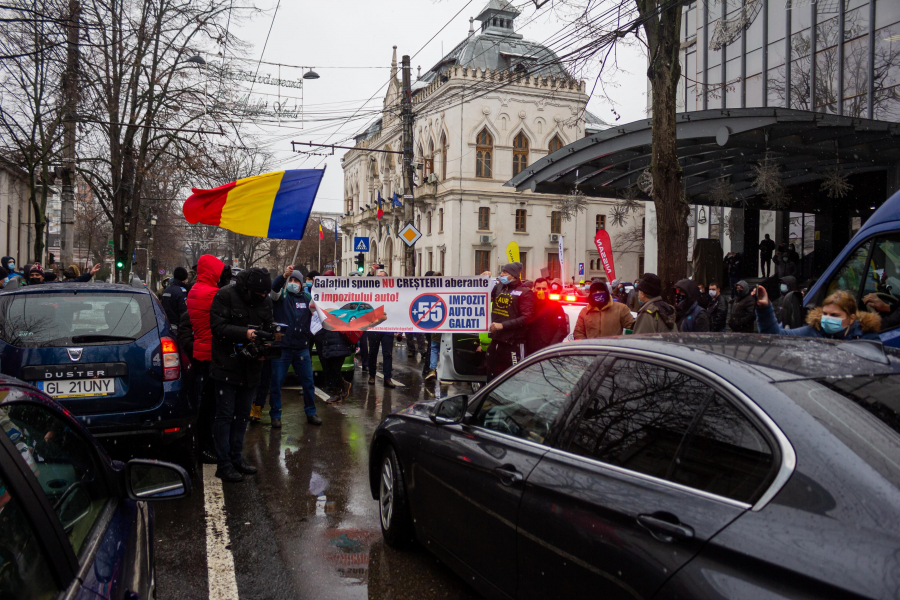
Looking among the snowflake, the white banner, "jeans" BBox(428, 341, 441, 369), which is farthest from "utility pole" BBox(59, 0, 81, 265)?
the snowflake

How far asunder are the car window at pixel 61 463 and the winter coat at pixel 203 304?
4.64 meters

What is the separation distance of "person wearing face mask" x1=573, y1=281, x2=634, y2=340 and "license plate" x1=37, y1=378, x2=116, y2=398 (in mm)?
4809

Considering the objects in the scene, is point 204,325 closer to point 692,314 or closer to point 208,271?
point 208,271

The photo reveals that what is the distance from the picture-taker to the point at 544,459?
305cm

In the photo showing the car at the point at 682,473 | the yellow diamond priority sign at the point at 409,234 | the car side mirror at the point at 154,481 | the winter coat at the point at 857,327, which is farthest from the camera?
the yellow diamond priority sign at the point at 409,234

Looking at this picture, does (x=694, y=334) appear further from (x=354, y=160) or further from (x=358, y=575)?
(x=354, y=160)

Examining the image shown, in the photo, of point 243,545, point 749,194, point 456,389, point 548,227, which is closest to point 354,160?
point 548,227

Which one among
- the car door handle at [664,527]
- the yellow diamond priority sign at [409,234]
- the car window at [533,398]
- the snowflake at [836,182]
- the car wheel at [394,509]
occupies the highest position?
the snowflake at [836,182]

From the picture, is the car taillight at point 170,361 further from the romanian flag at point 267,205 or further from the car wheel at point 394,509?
the romanian flag at point 267,205

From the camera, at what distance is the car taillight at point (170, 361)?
596cm

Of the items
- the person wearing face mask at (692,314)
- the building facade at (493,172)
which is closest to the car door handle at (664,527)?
the person wearing face mask at (692,314)

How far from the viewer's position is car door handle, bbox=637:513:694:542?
7.33ft

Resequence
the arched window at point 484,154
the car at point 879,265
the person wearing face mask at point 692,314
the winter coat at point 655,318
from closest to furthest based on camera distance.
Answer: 1. the car at point 879,265
2. the winter coat at point 655,318
3. the person wearing face mask at point 692,314
4. the arched window at point 484,154

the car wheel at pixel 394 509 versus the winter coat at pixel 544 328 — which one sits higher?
the winter coat at pixel 544 328
